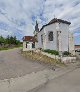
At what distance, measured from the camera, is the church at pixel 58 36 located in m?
30.4

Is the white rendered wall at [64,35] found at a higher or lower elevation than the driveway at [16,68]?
higher

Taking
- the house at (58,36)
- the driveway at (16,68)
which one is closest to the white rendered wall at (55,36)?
the house at (58,36)

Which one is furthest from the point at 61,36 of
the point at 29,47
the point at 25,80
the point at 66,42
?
the point at 25,80

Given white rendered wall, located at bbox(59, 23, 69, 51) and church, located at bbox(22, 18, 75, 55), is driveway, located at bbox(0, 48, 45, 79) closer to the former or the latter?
church, located at bbox(22, 18, 75, 55)

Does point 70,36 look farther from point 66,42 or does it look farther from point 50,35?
point 50,35

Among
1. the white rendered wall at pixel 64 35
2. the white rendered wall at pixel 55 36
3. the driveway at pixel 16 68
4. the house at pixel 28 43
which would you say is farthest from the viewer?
the house at pixel 28 43

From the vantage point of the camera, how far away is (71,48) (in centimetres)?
3281

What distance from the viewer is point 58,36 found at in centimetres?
3022

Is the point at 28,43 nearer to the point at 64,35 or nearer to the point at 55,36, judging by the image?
the point at 55,36

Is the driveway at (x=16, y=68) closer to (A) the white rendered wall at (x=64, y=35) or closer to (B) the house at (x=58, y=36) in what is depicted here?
(B) the house at (x=58, y=36)

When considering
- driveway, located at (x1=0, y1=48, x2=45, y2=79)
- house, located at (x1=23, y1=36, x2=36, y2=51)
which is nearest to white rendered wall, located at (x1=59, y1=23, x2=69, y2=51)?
driveway, located at (x1=0, y1=48, x2=45, y2=79)

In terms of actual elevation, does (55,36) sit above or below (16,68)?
above

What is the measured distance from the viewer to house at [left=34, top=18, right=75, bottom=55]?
3041cm

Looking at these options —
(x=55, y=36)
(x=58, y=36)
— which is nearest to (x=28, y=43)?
(x=55, y=36)
